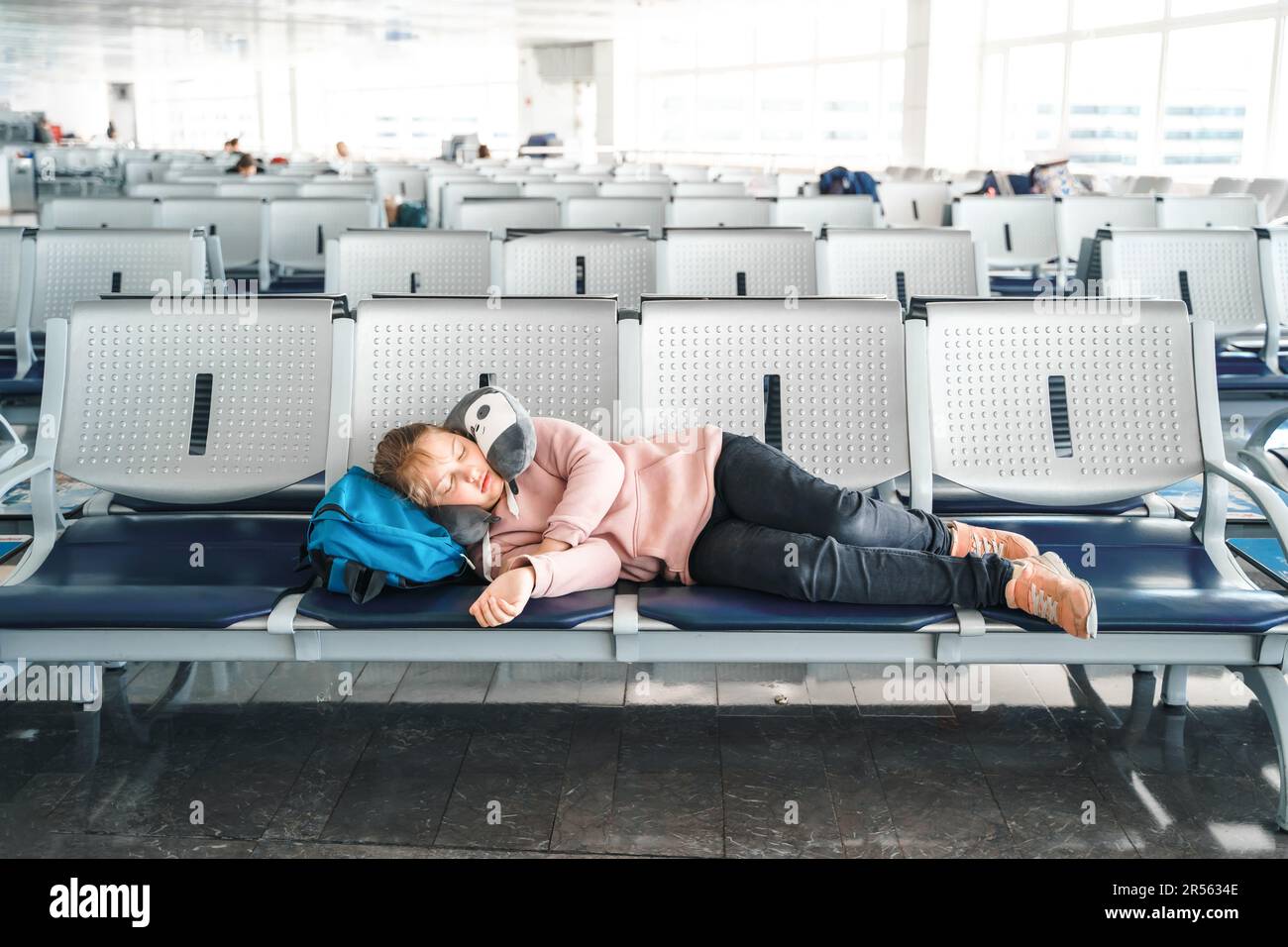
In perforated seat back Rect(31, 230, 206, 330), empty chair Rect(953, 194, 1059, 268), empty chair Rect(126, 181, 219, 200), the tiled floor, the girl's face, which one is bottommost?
the tiled floor

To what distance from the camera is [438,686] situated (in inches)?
116

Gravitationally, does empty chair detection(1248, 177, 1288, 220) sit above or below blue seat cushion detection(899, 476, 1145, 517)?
above

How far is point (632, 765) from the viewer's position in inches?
100

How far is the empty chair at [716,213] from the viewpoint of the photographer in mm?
6348

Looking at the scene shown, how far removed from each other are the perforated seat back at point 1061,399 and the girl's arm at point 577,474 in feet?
2.85

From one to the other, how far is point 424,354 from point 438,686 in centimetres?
81

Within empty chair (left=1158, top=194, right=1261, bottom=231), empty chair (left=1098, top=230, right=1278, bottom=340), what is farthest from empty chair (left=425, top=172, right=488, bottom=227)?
empty chair (left=1098, top=230, right=1278, bottom=340)

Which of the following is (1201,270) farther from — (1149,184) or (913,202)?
(1149,184)

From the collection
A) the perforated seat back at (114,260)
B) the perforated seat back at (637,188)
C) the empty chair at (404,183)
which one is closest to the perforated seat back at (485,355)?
the perforated seat back at (114,260)

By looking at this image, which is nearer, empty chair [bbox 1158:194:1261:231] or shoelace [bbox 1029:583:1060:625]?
shoelace [bbox 1029:583:1060:625]

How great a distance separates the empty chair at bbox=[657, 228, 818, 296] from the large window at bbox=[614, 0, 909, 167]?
1530 centimetres

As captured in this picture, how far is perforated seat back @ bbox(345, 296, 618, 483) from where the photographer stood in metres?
2.89

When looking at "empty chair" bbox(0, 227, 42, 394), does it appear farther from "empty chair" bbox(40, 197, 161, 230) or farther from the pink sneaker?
the pink sneaker
